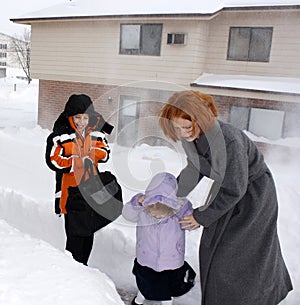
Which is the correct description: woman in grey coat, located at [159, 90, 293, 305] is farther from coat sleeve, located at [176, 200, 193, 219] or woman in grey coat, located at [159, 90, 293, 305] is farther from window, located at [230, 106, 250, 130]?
window, located at [230, 106, 250, 130]

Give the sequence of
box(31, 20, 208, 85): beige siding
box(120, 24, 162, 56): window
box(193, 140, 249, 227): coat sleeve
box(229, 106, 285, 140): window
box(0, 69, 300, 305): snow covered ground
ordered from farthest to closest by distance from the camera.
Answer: box(120, 24, 162, 56): window → box(31, 20, 208, 85): beige siding → box(229, 106, 285, 140): window → box(193, 140, 249, 227): coat sleeve → box(0, 69, 300, 305): snow covered ground

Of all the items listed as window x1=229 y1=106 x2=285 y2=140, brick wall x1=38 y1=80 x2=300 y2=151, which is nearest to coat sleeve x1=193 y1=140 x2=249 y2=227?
brick wall x1=38 y1=80 x2=300 y2=151

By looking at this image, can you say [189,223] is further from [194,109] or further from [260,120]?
[260,120]

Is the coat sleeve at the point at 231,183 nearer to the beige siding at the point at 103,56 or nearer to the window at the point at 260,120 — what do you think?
the window at the point at 260,120

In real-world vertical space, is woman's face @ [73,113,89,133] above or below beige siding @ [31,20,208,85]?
below

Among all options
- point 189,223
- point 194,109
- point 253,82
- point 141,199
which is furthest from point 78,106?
point 253,82

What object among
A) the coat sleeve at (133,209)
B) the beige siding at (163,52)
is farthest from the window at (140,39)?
the coat sleeve at (133,209)

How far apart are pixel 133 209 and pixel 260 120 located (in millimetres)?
8404

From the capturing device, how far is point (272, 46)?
9.77m

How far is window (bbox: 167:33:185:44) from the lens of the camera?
10.2m

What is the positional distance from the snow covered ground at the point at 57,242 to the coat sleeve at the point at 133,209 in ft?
1.49

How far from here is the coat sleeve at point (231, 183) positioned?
75.5 inches

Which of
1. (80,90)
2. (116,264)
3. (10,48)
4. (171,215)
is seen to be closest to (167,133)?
(171,215)

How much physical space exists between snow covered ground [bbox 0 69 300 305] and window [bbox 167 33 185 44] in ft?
13.0
